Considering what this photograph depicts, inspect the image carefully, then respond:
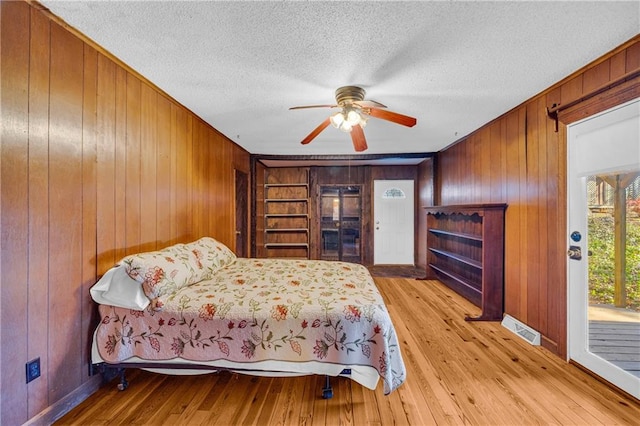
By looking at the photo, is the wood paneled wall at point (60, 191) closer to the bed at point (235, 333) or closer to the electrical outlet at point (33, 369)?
the electrical outlet at point (33, 369)

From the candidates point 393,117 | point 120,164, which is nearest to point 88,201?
point 120,164

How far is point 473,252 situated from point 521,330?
3.90 feet

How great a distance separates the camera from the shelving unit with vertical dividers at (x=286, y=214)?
5.99 metres

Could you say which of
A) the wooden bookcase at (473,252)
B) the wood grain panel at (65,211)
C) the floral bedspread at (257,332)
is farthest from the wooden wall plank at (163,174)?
the wooden bookcase at (473,252)

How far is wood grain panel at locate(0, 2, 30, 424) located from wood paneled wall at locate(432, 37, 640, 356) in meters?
3.55

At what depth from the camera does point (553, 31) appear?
1537 millimetres

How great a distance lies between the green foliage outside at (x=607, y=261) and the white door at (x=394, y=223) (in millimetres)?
3770

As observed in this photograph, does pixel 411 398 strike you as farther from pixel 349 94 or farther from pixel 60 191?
pixel 60 191

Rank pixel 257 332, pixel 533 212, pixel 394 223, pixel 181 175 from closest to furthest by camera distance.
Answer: pixel 257 332 < pixel 533 212 < pixel 181 175 < pixel 394 223

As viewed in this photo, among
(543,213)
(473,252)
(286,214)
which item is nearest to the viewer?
(543,213)

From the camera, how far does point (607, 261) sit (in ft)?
6.18

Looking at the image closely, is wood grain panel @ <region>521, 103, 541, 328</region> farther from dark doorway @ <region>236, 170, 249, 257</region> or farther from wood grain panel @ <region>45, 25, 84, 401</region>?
dark doorway @ <region>236, 170, 249, 257</region>

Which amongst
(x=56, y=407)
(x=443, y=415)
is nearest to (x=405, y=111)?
(x=443, y=415)

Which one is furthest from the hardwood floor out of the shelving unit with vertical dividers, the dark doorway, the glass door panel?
the shelving unit with vertical dividers
